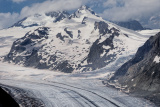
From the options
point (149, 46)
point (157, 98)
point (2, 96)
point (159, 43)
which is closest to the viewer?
point (2, 96)

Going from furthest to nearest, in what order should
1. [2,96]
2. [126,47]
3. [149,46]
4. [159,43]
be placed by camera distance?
[126,47] → [149,46] → [159,43] → [2,96]

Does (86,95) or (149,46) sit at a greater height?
(149,46)

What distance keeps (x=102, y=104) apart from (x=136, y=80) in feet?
93.3

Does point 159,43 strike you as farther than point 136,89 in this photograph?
Yes

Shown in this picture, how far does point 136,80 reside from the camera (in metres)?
71.1

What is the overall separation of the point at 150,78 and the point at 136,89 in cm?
471

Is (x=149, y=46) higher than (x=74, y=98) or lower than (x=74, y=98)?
higher

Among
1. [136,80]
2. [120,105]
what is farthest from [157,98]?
[136,80]

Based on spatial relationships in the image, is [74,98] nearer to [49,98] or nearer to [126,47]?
[49,98]

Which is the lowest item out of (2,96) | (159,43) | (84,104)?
(84,104)

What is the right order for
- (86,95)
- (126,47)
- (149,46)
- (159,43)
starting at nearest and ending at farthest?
(86,95) < (159,43) < (149,46) < (126,47)

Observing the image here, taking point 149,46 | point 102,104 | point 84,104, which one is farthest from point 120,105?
point 149,46

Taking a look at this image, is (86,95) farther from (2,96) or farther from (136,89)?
(2,96)

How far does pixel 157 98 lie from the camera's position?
5103 cm
